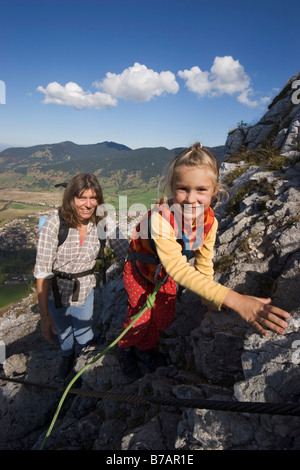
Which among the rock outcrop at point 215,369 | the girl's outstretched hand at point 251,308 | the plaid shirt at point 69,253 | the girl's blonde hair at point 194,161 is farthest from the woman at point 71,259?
the girl's outstretched hand at point 251,308

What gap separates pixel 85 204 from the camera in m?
3.91

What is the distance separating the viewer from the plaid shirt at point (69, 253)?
3.80m

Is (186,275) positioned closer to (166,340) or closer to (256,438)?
(256,438)

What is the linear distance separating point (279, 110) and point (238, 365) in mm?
12227

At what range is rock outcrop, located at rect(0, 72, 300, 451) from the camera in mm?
2125

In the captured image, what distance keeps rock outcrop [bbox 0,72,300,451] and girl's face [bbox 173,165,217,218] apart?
5.22ft

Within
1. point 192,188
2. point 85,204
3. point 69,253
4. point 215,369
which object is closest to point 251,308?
point 192,188

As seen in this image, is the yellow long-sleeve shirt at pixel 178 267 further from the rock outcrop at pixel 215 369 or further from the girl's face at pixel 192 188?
the rock outcrop at pixel 215 369

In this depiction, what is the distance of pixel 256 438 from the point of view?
1.90 m

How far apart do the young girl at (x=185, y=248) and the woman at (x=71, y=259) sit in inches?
46.6
